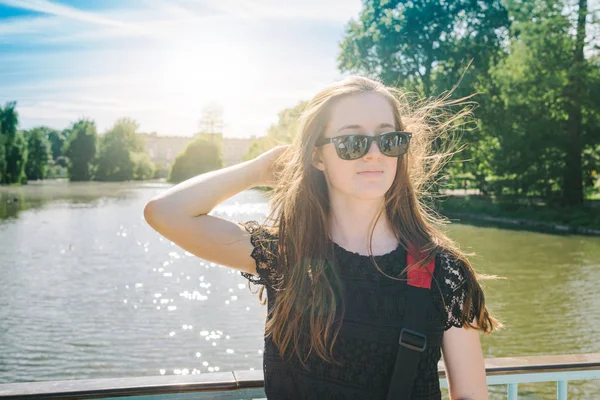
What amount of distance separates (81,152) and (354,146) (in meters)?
88.6

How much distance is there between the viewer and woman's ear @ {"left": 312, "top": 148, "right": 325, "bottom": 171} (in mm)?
1843

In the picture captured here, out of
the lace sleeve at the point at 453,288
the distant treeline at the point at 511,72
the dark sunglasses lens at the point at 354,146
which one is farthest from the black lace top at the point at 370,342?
the distant treeline at the point at 511,72

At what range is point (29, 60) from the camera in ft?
228

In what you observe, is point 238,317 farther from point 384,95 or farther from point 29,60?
point 29,60

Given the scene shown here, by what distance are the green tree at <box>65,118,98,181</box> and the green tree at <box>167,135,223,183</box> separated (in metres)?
13.6

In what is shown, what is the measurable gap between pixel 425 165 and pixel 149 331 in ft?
38.4

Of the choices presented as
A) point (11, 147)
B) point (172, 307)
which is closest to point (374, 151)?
point (172, 307)

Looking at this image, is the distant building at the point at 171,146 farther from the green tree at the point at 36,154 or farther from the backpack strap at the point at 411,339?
the backpack strap at the point at 411,339

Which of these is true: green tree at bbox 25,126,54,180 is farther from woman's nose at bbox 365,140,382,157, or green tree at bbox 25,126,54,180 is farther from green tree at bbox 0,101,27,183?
woman's nose at bbox 365,140,382,157

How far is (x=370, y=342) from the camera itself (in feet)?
5.25

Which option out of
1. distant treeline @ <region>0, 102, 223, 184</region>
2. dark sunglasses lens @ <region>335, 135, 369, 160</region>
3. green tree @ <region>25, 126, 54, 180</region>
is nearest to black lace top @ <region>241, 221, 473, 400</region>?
dark sunglasses lens @ <region>335, 135, 369, 160</region>

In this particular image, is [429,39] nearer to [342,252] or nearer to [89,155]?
[342,252]

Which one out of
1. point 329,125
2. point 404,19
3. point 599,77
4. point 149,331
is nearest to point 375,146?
point 329,125

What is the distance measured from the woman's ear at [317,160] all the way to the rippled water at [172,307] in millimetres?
8219
